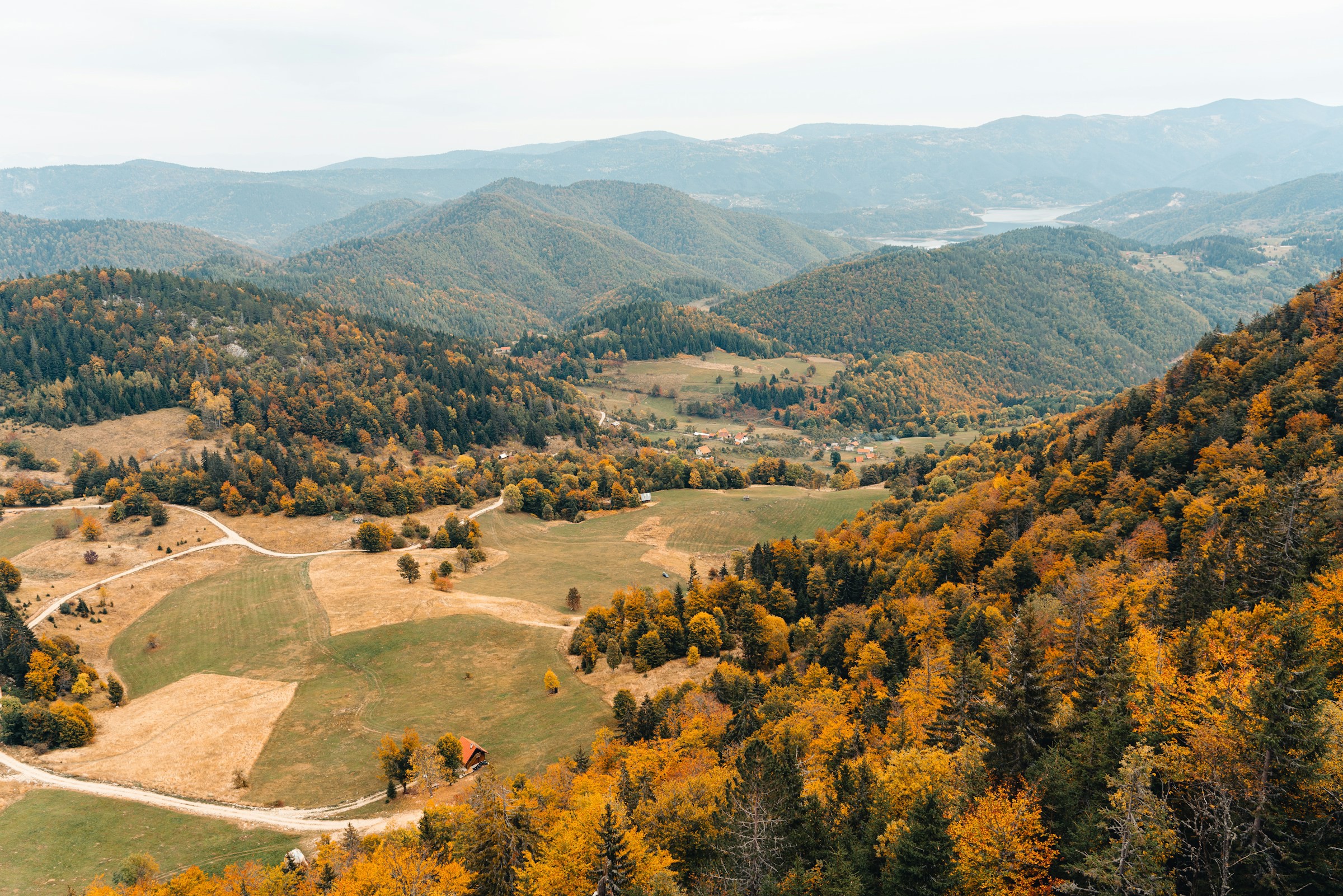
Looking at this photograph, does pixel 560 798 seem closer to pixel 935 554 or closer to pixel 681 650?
pixel 681 650

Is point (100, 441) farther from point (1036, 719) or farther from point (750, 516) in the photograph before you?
point (1036, 719)

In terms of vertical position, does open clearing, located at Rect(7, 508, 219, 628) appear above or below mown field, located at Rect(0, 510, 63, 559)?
below

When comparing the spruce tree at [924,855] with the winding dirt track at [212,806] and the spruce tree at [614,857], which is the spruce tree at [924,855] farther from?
the winding dirt track at [212,806]

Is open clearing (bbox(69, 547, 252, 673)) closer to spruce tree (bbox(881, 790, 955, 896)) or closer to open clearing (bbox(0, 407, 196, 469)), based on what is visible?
open clearing (bbox(0, 407, 196, 469))

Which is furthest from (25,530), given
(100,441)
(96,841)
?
(96,841)

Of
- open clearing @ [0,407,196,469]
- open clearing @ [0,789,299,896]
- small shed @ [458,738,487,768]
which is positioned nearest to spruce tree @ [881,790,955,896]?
small shed @ [458,738,487,768]
